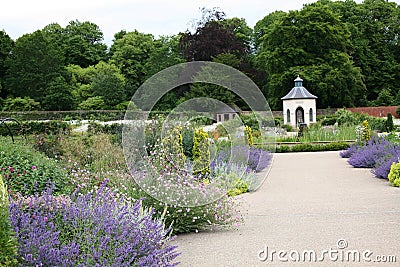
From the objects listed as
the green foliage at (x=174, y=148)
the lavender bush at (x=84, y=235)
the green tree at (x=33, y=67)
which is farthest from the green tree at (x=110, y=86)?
the lavender bush at (x=84, y=235)

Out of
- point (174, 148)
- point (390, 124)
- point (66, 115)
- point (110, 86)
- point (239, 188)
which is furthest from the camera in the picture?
point (110, 86)

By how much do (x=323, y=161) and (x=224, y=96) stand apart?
3.99m

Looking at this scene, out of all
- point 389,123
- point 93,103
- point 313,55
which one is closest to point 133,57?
point 93,103

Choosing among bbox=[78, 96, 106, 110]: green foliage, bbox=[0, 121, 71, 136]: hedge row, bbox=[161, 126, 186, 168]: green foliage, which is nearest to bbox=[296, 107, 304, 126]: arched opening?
bbox=[78, 96, 106, 110]: green foliage

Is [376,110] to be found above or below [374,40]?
below

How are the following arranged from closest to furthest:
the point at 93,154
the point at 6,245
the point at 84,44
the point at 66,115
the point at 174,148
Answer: the point at 6,245, the point at 174,148, the point at 93,154, the point at 66,115, the point at 84,44

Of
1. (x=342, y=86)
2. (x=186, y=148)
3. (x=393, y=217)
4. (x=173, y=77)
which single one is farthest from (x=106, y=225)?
(x=342, y=86)

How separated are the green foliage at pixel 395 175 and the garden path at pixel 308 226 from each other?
0.16m

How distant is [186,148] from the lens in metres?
11.8

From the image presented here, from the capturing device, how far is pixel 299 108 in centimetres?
2898

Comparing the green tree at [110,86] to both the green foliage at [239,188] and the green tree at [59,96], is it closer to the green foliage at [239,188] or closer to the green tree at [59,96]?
the green tree at [59,96]

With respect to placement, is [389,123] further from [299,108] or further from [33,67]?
[33,67]

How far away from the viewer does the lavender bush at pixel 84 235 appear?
3.39 m

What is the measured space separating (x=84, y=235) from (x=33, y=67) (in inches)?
1423
